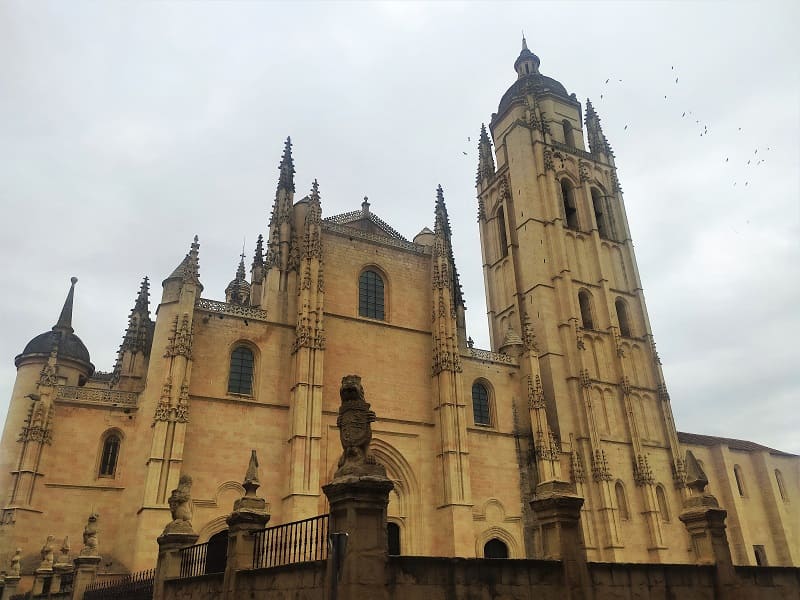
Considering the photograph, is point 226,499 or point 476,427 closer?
point 226,499

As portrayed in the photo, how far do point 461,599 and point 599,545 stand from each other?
20.5 m

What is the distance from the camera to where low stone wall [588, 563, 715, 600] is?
30.8 feet

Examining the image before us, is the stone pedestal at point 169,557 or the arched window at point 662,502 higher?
the arched window at point 662,502

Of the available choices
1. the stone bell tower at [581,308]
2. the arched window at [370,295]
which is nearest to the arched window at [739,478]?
the stone bell tower at [581,308]

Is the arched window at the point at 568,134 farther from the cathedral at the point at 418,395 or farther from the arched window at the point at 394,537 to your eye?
the arched window at the point at 394,537

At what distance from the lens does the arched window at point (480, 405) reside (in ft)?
86.6

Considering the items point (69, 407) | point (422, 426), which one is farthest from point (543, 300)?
point (69, 407)

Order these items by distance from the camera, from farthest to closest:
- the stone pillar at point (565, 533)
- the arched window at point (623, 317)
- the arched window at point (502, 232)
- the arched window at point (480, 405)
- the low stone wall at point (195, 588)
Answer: the arched window at point (502, 232), the arched window at point (623, 317), the arched window at point (480, 405), the low stone wall at point (195, 588), the stone pillar at point (565, 533)

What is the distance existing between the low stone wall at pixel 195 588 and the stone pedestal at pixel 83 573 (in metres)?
5.41

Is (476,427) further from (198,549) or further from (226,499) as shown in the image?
(198,549)

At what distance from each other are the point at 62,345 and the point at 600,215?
29888 millimetres

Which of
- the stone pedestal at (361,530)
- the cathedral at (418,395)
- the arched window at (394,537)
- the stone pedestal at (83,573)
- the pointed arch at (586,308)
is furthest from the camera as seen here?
the pointed arch at (586,308)

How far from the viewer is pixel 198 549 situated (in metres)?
11.9

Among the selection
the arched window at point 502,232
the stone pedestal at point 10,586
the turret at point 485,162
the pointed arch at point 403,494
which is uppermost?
the turret at point 485,162
